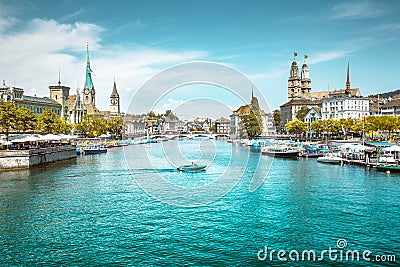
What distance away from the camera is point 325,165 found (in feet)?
167

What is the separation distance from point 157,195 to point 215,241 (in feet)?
39.7

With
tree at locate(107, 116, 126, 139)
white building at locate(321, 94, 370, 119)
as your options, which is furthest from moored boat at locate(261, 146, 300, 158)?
tree at locate(107, 116, 126, 139)

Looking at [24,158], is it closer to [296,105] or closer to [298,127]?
[298,127]

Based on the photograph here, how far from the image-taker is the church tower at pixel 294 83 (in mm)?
171625

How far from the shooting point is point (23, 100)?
10906 centimetres

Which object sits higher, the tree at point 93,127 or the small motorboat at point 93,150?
the tree at point 93,127

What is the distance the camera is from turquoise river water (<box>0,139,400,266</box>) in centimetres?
1734

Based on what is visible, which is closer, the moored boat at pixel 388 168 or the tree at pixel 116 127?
the moored boat at pixel 388 168

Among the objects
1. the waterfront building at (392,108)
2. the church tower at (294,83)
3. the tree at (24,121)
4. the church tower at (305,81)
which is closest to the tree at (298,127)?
the waterfront building at (392,108)

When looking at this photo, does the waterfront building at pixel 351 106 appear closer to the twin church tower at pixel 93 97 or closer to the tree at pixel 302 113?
the tree at pixel 302 113

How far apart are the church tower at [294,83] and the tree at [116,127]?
82450mm

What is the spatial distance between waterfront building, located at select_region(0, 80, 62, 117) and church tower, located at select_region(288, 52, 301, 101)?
10251cm

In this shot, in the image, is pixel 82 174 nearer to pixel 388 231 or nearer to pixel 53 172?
pixel 53 172

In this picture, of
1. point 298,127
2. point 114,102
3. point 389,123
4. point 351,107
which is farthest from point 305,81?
point 389,123
